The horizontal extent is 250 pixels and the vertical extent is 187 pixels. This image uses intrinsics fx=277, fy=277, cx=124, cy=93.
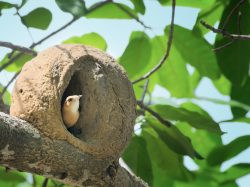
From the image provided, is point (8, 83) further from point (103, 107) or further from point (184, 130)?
point (184, 130)

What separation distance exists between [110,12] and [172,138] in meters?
1.82

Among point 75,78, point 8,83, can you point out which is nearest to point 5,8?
point 8,83

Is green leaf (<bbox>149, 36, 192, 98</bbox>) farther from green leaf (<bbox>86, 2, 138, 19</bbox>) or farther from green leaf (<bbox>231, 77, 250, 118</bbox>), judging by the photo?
green leaf (<bbox>231, 77, 250, 118</bbox>)

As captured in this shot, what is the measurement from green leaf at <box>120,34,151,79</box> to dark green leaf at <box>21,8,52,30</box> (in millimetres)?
1114

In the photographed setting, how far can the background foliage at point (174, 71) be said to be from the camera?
10.6 ft

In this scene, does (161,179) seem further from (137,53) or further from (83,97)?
(83,97)

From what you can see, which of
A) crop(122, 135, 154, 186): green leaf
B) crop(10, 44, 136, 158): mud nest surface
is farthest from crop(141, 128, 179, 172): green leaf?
crop(10, 44, 136, 158): mud nest surface

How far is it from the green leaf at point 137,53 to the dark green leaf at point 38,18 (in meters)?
1.11

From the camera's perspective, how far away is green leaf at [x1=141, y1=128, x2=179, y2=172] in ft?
12.1

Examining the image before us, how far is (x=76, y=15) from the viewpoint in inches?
109

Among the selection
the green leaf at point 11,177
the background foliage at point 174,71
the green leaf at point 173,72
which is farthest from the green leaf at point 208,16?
the green leaf at point 11,177

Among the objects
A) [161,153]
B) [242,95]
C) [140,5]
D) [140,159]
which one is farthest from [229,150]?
[140,5]

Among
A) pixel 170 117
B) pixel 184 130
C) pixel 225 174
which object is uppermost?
pixel 170 117

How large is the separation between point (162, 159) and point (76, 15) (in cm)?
216
